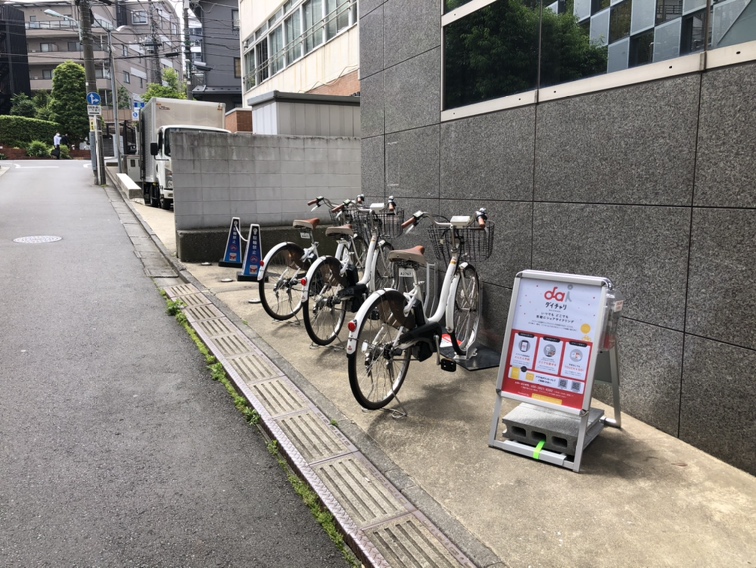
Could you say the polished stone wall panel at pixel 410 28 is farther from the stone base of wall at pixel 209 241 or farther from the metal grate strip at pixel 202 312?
the stone base of wall at pixel 209 241

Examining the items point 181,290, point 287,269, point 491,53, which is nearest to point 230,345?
point 287,269

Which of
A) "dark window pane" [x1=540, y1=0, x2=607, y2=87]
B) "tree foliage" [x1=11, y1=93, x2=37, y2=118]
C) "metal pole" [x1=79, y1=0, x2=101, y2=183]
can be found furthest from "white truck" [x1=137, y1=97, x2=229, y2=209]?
"tree foliage" [x1=11, y1=93, x2=37, y2=118]

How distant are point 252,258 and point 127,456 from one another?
543 cm

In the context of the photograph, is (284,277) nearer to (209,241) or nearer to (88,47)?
(209,241)

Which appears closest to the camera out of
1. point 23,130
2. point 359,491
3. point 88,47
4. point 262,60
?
point 359,491

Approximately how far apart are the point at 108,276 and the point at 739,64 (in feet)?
27.7

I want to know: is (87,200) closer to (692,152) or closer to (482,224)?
(482,224)

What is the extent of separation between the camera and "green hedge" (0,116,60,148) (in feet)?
142

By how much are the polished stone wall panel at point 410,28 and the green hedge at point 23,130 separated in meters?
46.6

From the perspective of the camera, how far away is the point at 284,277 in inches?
252

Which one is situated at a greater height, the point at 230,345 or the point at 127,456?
the point at 230,345

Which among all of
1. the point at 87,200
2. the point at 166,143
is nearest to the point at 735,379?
the point at 166,143

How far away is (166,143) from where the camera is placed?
16250 millimetres

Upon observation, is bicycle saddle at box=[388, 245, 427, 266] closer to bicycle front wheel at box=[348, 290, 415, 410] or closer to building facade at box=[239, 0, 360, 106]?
bicycle front wheel at box=[348, 290, 415, 410]
